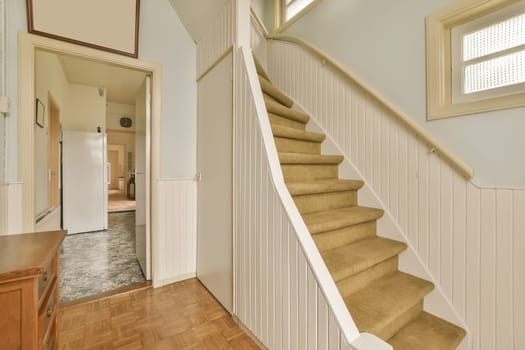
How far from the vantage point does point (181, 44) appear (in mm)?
2301

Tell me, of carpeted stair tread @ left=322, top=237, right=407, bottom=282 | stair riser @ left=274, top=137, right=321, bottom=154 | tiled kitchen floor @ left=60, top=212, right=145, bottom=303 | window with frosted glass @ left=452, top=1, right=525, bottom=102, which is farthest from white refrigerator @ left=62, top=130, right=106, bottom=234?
window with frosted glass @ left=452, top=1, right=525, bottom=102

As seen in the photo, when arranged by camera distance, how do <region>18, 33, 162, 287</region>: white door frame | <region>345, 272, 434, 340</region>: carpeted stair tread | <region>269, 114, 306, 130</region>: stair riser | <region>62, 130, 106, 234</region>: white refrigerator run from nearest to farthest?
1. <region>345, 272, 434, 340</region>: carpeted stair tread
2. <region>18, 33, 162, 287</region>: white door frame
3. <region>269, 114, 306, 130</region>: stair riser
4. <region>62, 130, 106, 234</region>: white refrigerator

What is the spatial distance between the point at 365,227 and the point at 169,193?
70.2 inches

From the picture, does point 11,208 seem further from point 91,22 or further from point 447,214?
point 447,214

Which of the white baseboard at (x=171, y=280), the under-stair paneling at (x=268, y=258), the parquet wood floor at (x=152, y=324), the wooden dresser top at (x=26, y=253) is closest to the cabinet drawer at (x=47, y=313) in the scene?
the wooden dresser top at (x=26, y=253)

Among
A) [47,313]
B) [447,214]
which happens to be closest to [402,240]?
[447,214]

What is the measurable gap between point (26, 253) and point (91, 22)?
1.95m

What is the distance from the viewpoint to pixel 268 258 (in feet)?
4.24

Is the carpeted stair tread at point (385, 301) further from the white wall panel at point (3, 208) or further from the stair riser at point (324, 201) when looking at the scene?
the white wall panel at point (3, 208)

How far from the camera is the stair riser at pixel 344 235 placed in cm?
149

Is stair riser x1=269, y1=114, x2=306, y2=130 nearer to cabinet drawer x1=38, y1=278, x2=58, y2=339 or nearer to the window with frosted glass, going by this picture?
the window with frosted glass

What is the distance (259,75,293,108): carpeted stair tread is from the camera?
7.01ft

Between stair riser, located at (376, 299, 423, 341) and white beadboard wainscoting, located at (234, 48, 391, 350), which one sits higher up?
white beadboard wainscoting, located at (234, 48, 391, 350)

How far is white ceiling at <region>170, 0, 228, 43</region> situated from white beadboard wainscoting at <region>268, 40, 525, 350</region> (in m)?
1.19
